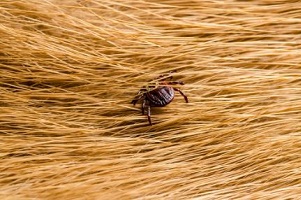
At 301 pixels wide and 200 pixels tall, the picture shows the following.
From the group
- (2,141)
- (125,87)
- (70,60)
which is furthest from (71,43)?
(2,141)

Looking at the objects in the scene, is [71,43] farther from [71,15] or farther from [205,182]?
[205,182]
